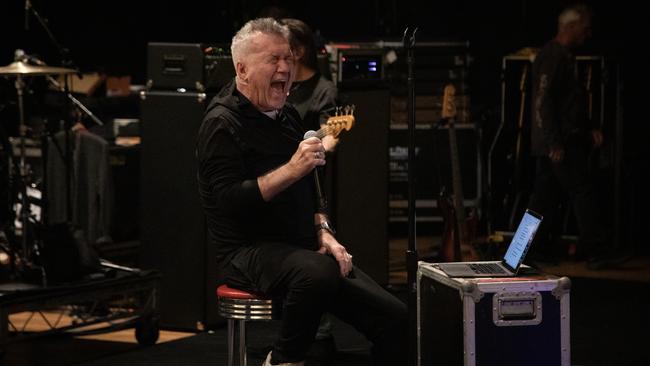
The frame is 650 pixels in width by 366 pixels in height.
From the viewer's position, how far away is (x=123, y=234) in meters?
8.70

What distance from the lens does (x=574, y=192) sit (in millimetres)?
8602

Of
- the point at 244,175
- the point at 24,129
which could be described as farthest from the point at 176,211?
the point at 244,175

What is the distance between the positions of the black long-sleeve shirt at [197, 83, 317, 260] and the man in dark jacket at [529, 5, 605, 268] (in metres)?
4.08

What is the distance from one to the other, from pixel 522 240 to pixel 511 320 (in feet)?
1.02

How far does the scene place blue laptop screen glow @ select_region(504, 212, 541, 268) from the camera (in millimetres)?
4758

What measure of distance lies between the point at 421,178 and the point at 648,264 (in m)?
2.12

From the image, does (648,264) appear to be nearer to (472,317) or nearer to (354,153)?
(354,153)

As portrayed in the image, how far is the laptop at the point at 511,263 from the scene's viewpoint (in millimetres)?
4770

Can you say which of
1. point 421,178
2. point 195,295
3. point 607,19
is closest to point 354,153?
point 195,295

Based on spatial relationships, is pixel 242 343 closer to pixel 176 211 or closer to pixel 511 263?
pixel 511 263

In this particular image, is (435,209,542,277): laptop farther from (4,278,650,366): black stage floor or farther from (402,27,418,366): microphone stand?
(4,278,650,366): black stage floor

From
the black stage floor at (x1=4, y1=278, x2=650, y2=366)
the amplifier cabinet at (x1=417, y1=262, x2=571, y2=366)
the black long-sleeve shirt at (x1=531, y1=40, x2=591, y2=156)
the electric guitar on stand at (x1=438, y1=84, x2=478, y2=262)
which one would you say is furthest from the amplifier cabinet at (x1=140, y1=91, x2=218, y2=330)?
the black long-sleeve shirt at (x1=531, y1=40, x2=591, y2=156)

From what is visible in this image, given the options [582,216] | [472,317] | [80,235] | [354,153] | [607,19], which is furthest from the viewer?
[607,19]

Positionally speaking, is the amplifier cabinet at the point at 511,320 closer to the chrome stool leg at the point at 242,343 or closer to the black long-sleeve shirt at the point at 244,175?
the black long-sleeve shirt at the point at 244,175
